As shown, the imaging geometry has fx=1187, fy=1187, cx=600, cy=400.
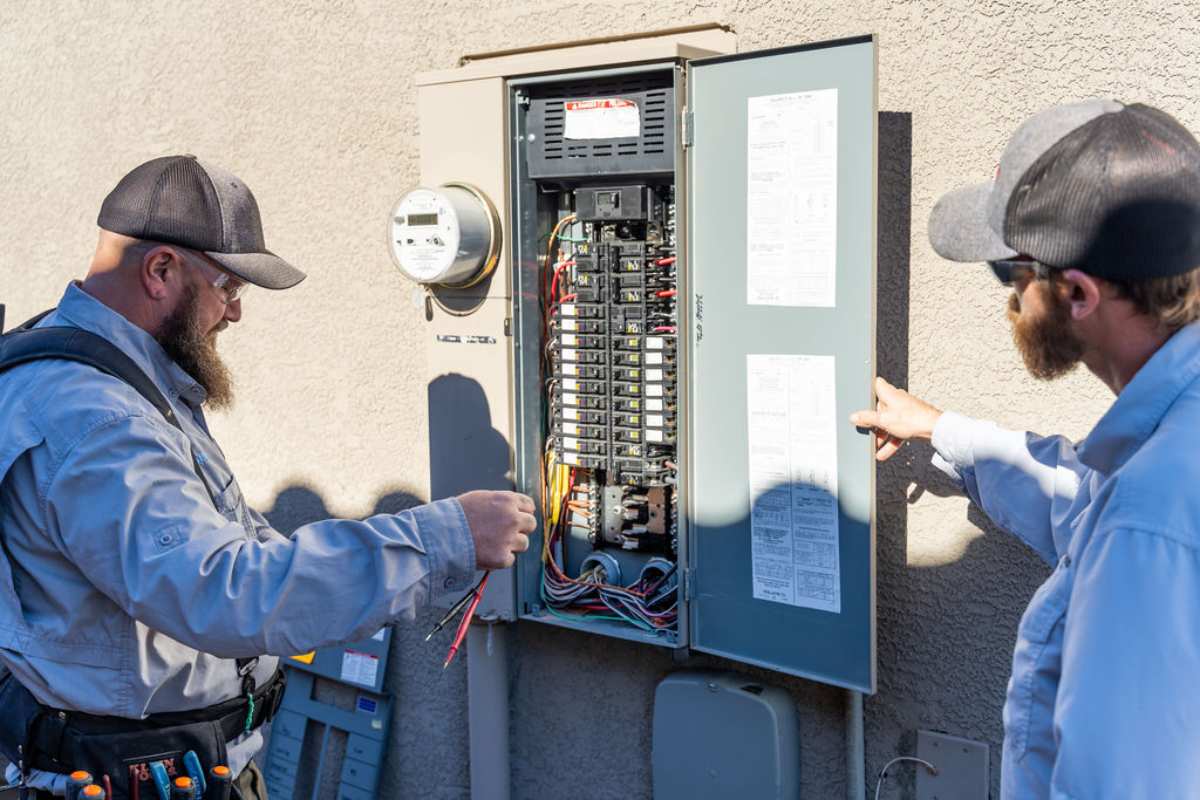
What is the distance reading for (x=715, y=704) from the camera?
Result: 119 inches

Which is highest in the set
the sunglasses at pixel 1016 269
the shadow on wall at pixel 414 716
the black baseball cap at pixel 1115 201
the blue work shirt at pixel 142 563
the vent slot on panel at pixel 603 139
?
the vent slot on panel at pixel 603 139

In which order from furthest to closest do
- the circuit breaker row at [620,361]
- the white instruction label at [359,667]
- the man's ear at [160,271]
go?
the white instruction label at [359,667] < the circuit breaker row at [620,361] < the man's ear at [160,271]

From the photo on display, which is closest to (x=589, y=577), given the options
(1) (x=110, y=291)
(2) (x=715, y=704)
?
→ (2) (x=715, y=704)

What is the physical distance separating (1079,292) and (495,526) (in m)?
1.04

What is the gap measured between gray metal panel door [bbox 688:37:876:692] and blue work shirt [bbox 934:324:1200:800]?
42.9 inches

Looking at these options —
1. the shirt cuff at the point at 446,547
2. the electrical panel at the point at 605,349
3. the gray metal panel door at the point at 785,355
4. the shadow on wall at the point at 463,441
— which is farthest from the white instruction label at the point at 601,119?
the shirt cuff at the point at 446,547

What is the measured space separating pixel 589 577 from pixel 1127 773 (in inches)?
79.4

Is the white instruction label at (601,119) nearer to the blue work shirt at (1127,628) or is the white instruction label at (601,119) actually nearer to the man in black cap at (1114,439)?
the man in black cap at (1114,439)

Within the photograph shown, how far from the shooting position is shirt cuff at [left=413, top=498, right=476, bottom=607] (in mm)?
2053

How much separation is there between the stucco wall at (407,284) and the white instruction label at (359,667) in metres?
0.07

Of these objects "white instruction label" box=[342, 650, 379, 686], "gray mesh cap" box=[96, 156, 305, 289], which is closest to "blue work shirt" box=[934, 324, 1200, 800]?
"gray mesh cap" box=[96, 156, 305, 289]

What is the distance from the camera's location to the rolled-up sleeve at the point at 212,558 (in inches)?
75.7

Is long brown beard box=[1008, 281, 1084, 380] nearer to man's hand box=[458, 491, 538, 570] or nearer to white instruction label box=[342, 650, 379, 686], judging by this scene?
man's hand box=[458, 491, 538, 570]

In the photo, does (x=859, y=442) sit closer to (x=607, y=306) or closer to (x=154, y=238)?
(x=607, y=306)
